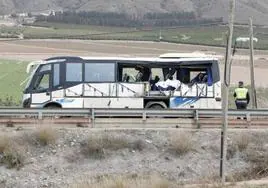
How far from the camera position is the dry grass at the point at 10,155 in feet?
69.1

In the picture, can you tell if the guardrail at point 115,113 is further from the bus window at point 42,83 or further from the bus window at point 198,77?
the bus window at point 42,83

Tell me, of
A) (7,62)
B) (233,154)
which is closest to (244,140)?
(233,154)

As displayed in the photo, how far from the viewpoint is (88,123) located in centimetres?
2369

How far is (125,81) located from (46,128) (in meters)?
4.87

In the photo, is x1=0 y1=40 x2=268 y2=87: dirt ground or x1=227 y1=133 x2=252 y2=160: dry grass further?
x1=0 y1=40 x2=268 y2=87: dirt ground

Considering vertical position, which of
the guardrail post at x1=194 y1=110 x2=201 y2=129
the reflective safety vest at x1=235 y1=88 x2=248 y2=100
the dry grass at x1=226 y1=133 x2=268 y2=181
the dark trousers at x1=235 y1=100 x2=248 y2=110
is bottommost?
the dry grass at x1=226 y1=133 x2=268 y2=181

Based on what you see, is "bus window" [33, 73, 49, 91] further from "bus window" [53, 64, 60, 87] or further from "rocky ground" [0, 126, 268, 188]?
"rocky ground" [0, 126, 268, 188]

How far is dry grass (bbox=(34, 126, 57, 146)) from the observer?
2203 cm

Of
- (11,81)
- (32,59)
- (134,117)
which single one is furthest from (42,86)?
Answer: (32,59)

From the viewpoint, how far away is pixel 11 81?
186 feet

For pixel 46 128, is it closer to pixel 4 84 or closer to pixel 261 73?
pixel 4 84

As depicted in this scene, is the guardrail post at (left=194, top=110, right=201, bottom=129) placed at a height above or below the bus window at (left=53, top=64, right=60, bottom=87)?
below

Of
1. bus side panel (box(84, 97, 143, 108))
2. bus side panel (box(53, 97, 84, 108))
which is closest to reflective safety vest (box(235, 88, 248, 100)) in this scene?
bus side panel (box(84, 97, 143, 108))

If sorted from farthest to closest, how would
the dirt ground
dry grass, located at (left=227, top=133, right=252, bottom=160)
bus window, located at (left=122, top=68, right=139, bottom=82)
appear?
the dirt ground, bus window, located at (left=122, top=68, right=139, bottom=82), dry grass, located at (left=227, top=133, right=252, bottom=160)
